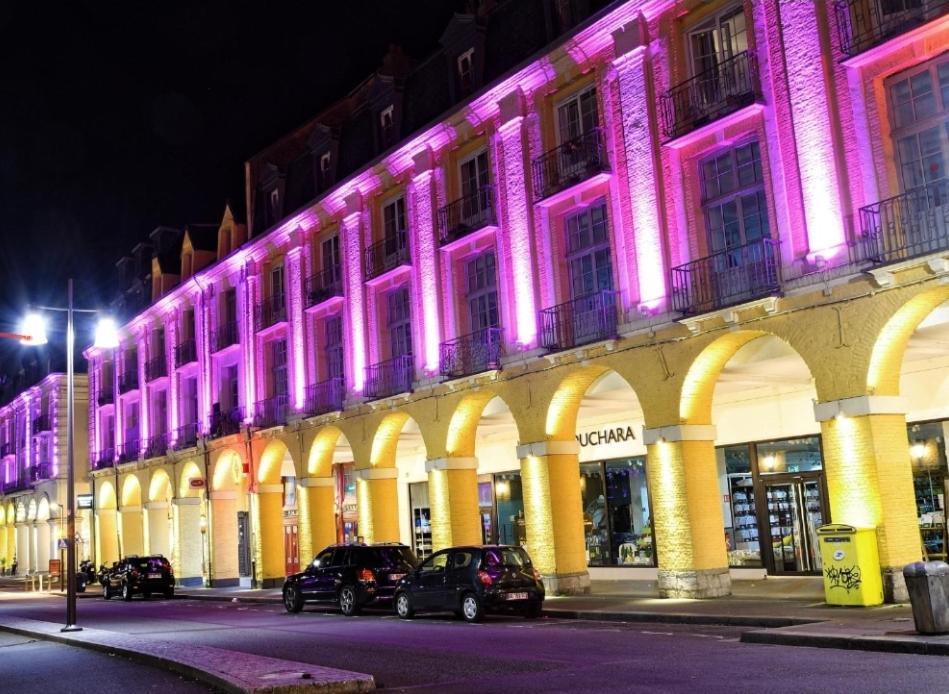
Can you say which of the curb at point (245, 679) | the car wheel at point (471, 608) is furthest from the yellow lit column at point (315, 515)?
the curb at point (245, 679)

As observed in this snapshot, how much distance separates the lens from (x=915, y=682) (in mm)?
9648

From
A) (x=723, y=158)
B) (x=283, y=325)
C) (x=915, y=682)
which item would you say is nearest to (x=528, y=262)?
(x=723, y=158)

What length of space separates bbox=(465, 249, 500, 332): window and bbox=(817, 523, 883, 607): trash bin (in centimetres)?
1104

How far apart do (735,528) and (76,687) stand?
16.8 m

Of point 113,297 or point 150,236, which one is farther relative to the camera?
point 113,297

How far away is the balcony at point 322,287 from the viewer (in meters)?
32.2

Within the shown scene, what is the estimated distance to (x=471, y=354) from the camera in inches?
1029

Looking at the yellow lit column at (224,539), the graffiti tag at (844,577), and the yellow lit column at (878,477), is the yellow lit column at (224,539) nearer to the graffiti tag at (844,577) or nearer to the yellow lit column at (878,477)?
the yellow lit column at (878,477)

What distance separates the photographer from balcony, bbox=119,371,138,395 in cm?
4788

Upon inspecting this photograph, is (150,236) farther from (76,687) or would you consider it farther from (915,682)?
(915,682)

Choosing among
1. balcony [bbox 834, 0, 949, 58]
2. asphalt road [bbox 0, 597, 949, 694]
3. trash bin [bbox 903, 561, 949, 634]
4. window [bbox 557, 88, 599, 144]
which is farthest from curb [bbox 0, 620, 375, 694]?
window [bbox 557, 88, 599, 144]

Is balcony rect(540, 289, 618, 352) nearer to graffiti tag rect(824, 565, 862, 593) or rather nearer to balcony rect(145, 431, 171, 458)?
graffiti tag rect(824, 565, 862, 593)

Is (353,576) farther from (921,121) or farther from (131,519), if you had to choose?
(131,519)

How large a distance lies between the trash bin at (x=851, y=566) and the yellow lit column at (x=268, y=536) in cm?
2243
